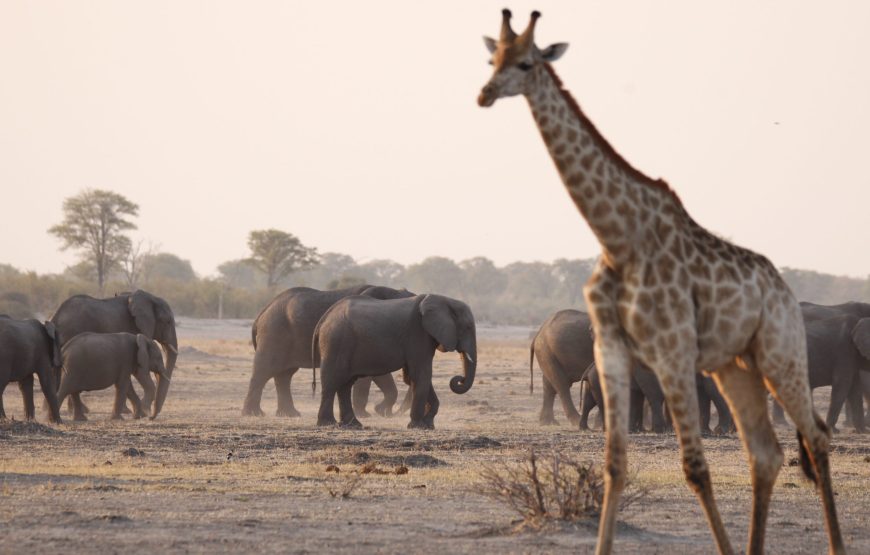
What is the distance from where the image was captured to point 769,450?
8.29m

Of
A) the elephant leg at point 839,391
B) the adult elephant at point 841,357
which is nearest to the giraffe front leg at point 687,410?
the adult elephant at point 841,357

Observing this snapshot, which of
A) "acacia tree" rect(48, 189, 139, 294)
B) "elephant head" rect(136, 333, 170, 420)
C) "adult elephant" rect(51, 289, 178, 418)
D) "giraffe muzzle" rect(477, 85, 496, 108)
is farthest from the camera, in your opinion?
"acacia tree" rect(48, 189, 139, 294)

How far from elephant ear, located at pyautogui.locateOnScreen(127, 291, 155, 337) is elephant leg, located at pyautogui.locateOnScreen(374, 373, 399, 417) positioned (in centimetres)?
420

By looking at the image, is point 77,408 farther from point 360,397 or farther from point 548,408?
point 548,408

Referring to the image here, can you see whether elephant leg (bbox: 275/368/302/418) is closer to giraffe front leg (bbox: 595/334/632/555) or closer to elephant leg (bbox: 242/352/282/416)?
elephant leg (bbox: 242/352/282/416)

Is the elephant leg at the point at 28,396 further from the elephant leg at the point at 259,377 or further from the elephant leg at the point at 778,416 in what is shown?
the elephant leg at the point at 778,416

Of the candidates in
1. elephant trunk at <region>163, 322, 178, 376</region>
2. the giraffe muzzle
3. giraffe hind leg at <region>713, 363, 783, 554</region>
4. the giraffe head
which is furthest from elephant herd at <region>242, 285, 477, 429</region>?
the giraffe muzzle

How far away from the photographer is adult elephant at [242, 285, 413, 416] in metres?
24.6

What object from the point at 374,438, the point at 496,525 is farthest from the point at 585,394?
the point at 496,525

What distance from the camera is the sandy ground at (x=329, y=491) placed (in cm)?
900

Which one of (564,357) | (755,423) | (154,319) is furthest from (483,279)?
(755,423)

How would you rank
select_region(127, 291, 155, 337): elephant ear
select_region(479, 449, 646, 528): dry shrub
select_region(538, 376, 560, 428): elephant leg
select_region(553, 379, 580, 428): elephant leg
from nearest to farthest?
1. select_region(479, 449, 646, 528): dry shrub
2. select_region(553, 379, 580, 428): elephant leg
3. select_region(538, 376, 560, 428): elephant leg
4. select_region(127, 291, 155, 337): elephant ear

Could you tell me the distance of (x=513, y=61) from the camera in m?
7.59

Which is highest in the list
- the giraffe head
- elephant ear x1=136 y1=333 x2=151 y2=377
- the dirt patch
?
the giraffe head
